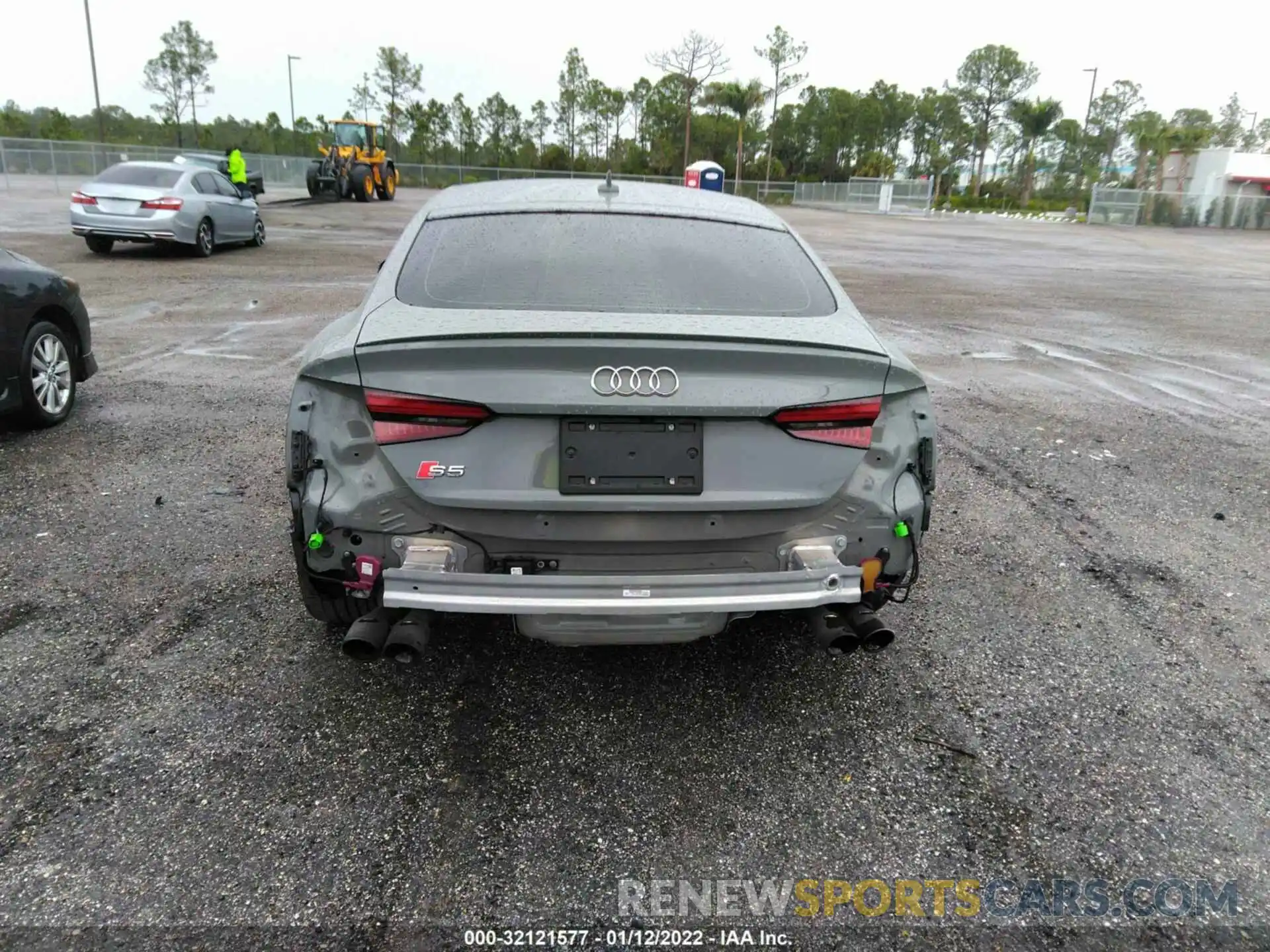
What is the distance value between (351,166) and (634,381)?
112 feet

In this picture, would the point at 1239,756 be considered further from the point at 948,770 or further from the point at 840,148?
the point at 840,148

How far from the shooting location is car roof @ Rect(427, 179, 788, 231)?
3.82 metres

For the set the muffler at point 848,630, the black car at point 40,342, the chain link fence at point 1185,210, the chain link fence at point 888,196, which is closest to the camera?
the muffler at point 848,630

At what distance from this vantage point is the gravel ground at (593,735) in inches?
94.3

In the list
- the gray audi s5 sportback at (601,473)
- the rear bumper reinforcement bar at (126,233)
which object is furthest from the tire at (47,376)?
the rear bumper reinforcement bar at (126,233)

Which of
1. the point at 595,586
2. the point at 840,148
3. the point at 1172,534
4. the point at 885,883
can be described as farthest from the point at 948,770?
the point at 840,148

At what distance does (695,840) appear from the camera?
262 cm

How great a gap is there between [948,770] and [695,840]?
0.91 meters

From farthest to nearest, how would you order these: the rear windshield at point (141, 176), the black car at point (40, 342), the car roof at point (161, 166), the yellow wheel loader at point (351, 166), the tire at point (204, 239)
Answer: the yellow wheel loader at point (351, 166), the tire at point (204, 239), the car roof at point (161, 166), the rear windshield at point (141, 176), the black car at point (40, 342)

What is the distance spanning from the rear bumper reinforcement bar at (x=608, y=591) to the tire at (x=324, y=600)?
321 millimetres

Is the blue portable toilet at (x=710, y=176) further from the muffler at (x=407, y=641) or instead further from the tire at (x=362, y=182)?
the muffler at (x=407, y=641)

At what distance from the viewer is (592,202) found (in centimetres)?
389

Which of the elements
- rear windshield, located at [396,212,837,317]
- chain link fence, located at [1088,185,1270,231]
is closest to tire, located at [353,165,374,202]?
rear windshield, located at [396,212,837,317]

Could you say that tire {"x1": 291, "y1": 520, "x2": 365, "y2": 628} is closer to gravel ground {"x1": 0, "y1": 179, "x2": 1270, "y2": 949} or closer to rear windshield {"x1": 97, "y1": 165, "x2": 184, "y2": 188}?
gravel ground {"x1": 0, "y1": 179, "x2": 1270, "y2": 949}
